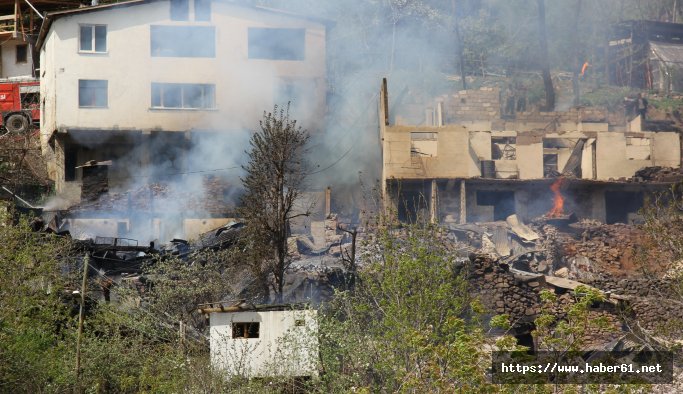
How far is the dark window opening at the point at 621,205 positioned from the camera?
115 feet

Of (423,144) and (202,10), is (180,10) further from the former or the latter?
(423,144)

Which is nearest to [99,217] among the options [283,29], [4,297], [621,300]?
[283,29]

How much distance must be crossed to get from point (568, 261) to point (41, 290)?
15695 millimetres

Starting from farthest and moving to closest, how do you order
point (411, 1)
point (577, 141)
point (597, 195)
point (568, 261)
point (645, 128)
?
point (411, 1), point (645, 128), point (577, 141), point (597, 195), point (568, 261)

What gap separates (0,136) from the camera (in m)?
40.1

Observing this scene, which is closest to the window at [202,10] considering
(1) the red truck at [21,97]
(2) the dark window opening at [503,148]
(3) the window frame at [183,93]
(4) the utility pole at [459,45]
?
(3) the window frame at [183,93]

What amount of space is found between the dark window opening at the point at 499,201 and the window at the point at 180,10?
1347cm

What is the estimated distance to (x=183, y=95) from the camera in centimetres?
3878

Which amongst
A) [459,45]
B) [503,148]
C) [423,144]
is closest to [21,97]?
[423,144]

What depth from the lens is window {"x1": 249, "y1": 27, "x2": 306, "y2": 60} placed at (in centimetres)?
3953

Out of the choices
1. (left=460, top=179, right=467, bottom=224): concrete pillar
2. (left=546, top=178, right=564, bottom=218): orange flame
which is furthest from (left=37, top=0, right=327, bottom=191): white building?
(left=546, top=178, right=564, bottom=218): orange flame

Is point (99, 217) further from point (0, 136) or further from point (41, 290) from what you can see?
point (41, 290)

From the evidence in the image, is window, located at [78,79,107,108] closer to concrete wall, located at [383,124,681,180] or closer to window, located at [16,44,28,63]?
window, located at [16,44,28,63]

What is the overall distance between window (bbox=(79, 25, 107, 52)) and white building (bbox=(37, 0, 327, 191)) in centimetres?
4
